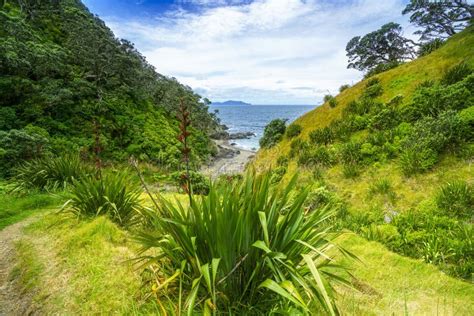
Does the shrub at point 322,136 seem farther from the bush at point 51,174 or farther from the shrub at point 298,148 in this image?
the bush at point 51,174

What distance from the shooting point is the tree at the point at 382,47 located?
85.5ft

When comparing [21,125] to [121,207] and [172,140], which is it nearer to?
[172,140]

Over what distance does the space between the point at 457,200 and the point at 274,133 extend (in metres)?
11.8

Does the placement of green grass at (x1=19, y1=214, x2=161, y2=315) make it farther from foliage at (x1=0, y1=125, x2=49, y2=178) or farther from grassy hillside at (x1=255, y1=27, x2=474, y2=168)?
foliage at (x1=0, y1=125, x2=49, y2=178)

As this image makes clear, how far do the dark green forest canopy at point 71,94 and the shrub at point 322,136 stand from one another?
682cm

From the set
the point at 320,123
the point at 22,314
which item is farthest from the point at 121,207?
the point at 320,123

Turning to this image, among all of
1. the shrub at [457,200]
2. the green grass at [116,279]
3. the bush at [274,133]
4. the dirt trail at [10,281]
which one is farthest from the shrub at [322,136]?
the dirt trail at [10,281]

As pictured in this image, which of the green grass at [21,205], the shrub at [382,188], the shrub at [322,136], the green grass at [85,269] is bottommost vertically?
the shrub at [382,188]

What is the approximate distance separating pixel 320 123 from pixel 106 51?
23408mm

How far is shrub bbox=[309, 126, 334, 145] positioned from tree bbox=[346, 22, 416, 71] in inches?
683

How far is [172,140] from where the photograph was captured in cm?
2848

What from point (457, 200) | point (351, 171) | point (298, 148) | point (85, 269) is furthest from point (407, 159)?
point (85, 269)

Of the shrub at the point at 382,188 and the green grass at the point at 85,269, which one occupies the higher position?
the green grass at the point at 85,269

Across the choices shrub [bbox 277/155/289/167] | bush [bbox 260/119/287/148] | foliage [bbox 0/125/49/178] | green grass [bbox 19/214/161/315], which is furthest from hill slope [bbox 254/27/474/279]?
foliage [bbox 0/125/49/178]
